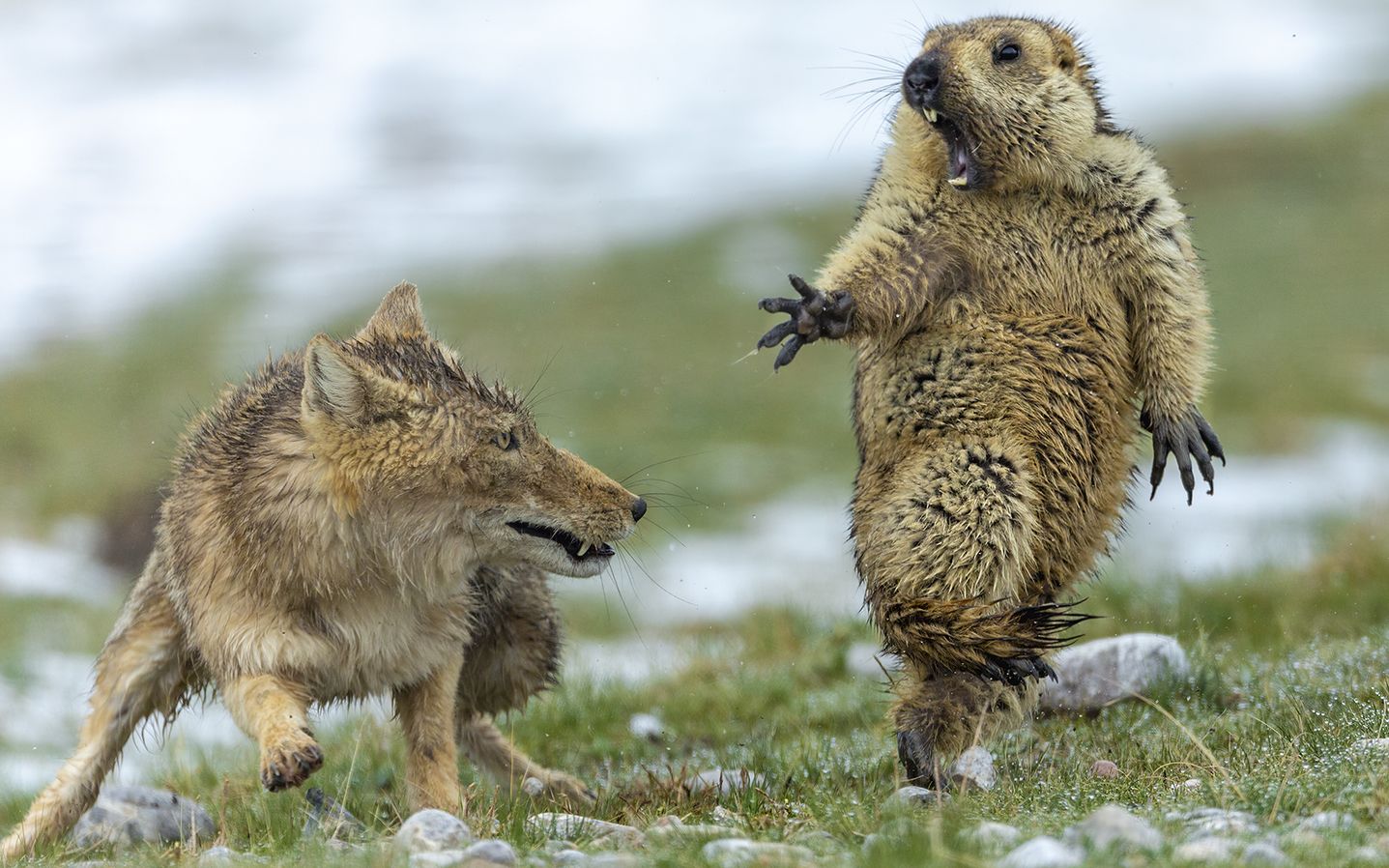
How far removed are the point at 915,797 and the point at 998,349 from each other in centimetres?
187

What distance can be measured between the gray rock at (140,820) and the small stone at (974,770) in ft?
10.3

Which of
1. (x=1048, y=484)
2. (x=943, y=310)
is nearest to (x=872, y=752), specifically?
(x=1048, y=484)

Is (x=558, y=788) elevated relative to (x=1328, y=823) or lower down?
elevated

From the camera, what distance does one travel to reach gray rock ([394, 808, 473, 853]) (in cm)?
474

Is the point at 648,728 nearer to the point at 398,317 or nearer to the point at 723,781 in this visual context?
the point at 723,781

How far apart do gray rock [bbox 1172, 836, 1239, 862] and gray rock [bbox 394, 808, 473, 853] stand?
7.41 ft

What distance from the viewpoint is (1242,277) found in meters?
33.1

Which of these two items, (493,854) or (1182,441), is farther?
(1182,441)

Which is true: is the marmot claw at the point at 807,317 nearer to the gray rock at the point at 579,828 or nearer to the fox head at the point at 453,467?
the fox head at the point at 453,467

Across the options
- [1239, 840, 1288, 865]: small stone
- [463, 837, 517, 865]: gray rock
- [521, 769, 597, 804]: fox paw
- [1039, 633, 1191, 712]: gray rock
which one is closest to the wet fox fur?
[521, 769, 597, 804]: fox paw

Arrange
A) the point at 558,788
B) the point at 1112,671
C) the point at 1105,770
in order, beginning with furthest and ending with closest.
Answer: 1. the point at 1112,671
2. the point at 558,788
3. the point at 1105,770

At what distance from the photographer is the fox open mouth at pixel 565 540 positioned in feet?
19.2

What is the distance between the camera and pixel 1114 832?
13.8ft

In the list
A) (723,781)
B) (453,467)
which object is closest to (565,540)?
(453,467)
